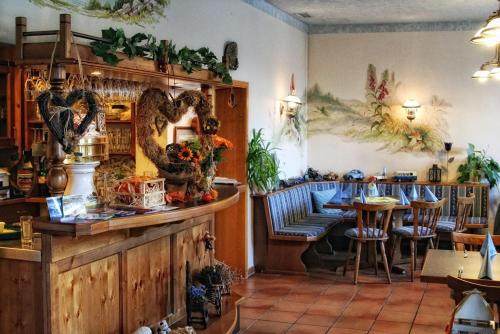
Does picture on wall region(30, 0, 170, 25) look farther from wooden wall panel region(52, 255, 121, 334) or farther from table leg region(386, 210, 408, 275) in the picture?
table leg region(386, 210, 408, 275)

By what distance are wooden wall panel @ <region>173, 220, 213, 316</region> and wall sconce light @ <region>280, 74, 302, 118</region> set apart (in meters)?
4.00

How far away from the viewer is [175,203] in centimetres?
414

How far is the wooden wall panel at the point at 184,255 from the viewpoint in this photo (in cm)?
456

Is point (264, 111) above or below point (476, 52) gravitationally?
below

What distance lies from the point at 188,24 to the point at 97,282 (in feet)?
10.3

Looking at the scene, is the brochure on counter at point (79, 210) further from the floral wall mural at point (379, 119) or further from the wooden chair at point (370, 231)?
the floral wall mural at point (379, 119)

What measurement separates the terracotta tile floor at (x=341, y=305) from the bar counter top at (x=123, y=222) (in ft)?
5.93

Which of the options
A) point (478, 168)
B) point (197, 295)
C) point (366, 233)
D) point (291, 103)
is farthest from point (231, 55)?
point (478, 168)

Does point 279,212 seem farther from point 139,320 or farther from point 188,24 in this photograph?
point 139,320

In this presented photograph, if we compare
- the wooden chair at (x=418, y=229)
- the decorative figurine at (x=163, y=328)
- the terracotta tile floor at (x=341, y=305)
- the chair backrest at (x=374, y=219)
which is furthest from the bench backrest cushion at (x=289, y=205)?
the decorative figurine at (x=163, y=328)

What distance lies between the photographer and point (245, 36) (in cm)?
734

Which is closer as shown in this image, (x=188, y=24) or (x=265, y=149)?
(x=188, y=24)

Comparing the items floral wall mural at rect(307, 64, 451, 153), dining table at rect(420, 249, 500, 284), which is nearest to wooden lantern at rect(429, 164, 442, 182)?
floral wall mural at rect(307, 64, 451, 153)

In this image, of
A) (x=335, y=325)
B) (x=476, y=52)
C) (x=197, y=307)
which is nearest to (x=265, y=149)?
(x=335, y=325)
